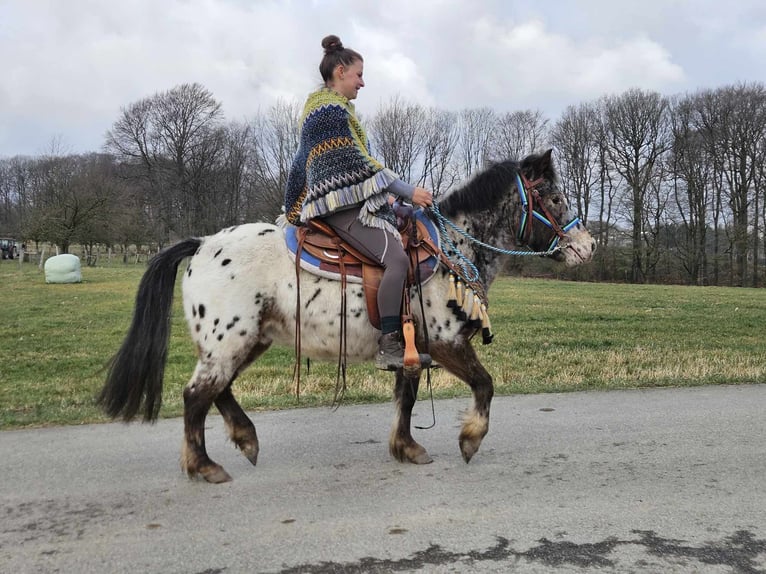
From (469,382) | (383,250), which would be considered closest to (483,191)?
(383,250)

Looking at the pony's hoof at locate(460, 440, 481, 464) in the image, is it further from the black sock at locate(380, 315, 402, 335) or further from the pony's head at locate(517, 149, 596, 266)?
the pony's head at locate(517, 149, 596, 266)

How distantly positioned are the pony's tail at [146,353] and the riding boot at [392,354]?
5.45ft

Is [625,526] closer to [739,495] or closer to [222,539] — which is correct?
[739,495]

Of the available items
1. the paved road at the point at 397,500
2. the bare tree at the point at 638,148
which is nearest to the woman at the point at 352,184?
the paved road at the point at 397,500

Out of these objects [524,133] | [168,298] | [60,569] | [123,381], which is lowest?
[60,569]

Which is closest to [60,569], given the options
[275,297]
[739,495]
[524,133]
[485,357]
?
[275,297]

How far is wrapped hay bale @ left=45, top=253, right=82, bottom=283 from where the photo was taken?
1067 inches

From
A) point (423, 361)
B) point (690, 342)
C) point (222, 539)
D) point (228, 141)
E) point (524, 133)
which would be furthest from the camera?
point (228, 141)

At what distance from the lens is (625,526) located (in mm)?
3312

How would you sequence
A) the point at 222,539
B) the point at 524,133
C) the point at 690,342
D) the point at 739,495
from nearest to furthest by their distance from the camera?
1. the point at 222,539
2. the point at 739,495
3. the point at 690,342
4. the point at 524,133

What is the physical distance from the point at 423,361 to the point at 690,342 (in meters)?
9.49

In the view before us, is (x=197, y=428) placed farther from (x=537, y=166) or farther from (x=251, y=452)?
(x=537, y=166)

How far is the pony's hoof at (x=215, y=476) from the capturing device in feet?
13.5

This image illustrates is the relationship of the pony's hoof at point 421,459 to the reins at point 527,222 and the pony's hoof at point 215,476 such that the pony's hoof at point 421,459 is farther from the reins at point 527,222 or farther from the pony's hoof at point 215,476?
the reins at point 527,222
